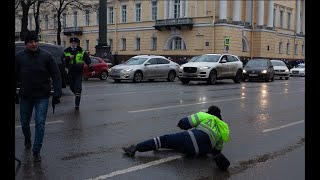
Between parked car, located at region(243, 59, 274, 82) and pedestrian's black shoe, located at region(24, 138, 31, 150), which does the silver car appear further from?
pedestrian's black shoe, located at region(24, 138, 31, 150)

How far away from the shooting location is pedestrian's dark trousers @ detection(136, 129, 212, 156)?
7.21m

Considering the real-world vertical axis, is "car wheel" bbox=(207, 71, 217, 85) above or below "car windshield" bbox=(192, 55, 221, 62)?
below

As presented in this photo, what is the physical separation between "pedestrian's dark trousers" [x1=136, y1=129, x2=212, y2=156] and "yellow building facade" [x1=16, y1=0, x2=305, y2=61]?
145 ft

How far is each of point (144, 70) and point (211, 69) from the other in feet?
12.3

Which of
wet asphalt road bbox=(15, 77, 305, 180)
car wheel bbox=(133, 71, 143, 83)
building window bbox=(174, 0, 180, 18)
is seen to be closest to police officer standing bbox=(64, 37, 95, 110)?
wet asphalt road bbox=(15, 77, 305, 180)

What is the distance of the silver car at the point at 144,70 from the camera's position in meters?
26.0

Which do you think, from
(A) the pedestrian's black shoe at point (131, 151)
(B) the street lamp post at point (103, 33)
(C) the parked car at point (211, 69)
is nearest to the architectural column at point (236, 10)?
(B) the street lamp post at point (103, 33)

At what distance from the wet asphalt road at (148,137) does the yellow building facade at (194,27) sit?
38.8 m

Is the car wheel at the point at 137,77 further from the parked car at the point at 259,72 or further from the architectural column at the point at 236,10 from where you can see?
the architectural column at the point at 236,10

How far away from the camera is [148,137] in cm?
907

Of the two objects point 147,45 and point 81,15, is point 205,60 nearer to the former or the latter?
point 147,45

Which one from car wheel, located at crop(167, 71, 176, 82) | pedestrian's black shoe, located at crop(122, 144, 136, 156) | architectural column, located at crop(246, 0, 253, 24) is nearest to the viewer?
pedestrian's black shoe, located at crop(122, 144, 136, 156)
